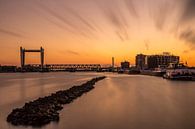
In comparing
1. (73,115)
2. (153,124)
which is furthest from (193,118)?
(73,115)

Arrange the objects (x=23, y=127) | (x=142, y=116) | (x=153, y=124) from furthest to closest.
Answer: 1. (x=142, y=116)
2. (x=153, y=124)
3. (x=23, y=127)

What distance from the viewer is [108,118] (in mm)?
15148

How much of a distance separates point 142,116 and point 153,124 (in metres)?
2.31

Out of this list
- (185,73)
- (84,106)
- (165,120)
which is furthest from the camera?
(185,73)

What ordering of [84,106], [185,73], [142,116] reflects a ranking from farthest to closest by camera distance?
[185,73], [84,106], [142,116]

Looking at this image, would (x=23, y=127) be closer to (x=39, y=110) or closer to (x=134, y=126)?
(x=39, y=110)

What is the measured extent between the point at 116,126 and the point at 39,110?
4501mm

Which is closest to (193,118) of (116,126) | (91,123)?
(116,126)

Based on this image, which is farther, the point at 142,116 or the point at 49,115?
the point at 142,116

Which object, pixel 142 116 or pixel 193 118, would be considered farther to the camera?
pixel 142 116

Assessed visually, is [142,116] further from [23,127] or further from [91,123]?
[23,127]

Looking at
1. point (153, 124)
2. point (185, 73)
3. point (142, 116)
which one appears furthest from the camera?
point (185, 73)

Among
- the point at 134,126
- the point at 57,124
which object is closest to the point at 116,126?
the point at 134,126

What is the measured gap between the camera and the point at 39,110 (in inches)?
589
